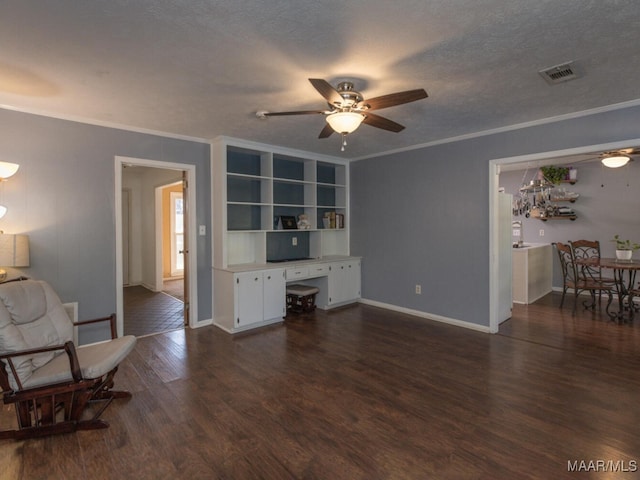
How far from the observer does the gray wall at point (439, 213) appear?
11.9 ft

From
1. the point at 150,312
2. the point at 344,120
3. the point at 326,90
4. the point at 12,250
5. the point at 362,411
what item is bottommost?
the point at 362,411

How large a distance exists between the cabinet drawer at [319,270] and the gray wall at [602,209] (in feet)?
15.3

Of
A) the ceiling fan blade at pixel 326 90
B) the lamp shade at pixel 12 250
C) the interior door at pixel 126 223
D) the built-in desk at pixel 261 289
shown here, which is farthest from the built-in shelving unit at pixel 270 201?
the interior door at pixel 126 223

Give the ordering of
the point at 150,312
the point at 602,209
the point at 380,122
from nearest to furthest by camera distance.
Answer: the point at 380,122, the point at 150,312, the point at 602,209

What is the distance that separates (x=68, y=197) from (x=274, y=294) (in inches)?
98.1

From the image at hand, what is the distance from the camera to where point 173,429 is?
2240 mm

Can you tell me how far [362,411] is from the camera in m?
2.44

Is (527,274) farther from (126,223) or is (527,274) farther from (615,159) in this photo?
(126,223)

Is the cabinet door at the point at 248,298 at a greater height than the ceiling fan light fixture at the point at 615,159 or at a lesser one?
lesser

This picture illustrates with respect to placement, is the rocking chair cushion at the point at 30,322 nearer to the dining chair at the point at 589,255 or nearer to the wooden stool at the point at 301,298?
the wooden stool at the point at 301,298

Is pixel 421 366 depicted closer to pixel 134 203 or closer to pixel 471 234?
pixel 471 234

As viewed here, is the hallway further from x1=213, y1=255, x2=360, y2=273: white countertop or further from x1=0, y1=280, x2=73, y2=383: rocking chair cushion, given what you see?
x1=0, y1=280, x2=73, y2=383: rocking chair cushion

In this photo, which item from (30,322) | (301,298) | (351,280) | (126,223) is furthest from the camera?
(126,223)

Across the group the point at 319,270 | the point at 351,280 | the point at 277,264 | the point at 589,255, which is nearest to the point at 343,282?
the point at 351,280
